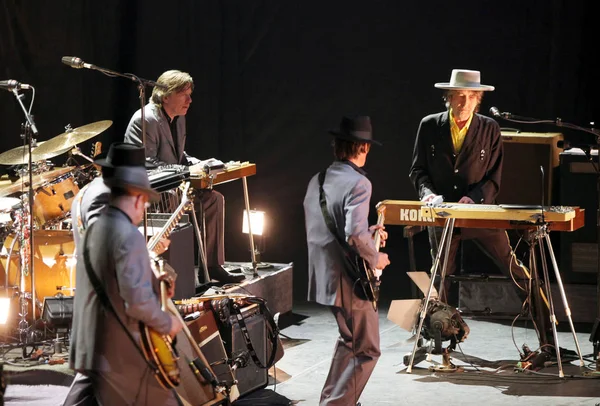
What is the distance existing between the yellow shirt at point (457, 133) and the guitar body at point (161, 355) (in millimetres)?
3771

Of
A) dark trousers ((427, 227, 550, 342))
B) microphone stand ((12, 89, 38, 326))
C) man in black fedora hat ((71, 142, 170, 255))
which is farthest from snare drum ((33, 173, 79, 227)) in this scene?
dark trousers ((427, 227, 550, 342))

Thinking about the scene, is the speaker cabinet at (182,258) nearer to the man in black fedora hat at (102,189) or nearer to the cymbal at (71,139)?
the cymbal at (71,139)

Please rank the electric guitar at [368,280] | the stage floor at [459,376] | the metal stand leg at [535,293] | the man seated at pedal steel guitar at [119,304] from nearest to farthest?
the man seated at pedal steel guitar at [119,304] → the electric guitar at [368,280] → the stage floor at [459,376] → the metal stand leg at [535,293]

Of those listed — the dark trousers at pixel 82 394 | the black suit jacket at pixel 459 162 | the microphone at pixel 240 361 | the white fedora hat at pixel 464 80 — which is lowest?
the microphone at pixel 240 361

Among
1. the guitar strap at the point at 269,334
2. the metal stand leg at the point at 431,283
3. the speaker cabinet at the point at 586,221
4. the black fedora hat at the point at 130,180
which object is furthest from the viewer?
the speaker cabinet at the point at 586,221

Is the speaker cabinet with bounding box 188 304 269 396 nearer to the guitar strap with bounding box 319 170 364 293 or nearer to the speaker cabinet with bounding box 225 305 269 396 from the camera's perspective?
the speaker cabinet with bounding box 225 305 269 396

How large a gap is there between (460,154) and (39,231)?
3.35 metres

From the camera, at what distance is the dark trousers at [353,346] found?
589 centimetres

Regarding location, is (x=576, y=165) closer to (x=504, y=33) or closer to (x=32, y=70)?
(x=504, y=33)

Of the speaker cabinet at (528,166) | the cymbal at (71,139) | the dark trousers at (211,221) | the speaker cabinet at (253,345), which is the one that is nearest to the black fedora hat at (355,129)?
the speaker cabinet at (253,345)

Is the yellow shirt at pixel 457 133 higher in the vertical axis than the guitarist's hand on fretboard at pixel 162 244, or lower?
higher

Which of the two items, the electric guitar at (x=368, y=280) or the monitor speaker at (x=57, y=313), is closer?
the electric guitar at (x=368, y=280)

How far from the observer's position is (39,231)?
324 inches

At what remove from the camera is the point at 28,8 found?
9.68 metres
